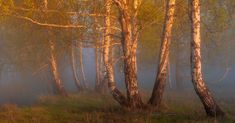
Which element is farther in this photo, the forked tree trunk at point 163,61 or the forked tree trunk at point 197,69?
the forked tree trunk at point 163,61

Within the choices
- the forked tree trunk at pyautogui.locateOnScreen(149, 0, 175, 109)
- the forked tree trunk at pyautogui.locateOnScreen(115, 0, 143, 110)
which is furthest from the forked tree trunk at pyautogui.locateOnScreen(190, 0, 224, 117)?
the forked tree trunk at pyautogui.locateOnScreen(115, 0, 143, 110)

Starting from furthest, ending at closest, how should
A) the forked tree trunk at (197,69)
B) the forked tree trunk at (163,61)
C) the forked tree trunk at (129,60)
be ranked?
the forked tree trunk at (163,61) → the forked tree trunk at (129,60) → the forked tree trunk at (197,69)

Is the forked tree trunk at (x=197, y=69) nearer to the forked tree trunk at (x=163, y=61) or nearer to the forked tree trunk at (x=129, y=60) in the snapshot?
the forked tree trunk at (x=163, y=61)

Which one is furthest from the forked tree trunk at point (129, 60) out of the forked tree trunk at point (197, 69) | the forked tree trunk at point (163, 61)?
the forked tree trunk at point (197, 69)

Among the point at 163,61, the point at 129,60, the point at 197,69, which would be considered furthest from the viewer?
the point at 163,61

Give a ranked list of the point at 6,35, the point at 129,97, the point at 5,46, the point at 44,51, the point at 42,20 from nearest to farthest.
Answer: the point at 129,97 < the point at 42,20 < the point at 44,51 < the point at 6,35 < the point at 5,46

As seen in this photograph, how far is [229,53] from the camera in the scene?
59875mm

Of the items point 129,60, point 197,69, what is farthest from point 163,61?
point 197,69

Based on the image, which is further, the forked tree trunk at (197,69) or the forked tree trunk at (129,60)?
the forked tree trunk at (129,60)

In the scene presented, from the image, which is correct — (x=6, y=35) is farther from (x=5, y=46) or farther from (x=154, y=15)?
(x=154, y=15)

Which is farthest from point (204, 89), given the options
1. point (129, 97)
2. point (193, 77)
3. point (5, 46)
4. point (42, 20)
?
point (5, 46)

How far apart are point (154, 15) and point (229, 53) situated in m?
40.1

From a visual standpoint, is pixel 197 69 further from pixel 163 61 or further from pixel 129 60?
pixel 163 61

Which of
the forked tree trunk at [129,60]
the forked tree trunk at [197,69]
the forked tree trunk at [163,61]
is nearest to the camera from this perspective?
the forked tree trunk at [197,69]
